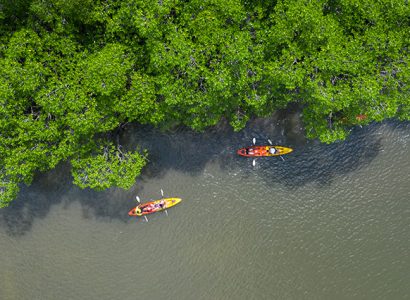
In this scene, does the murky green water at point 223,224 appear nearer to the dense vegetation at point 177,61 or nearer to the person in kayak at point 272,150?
the person in kayak at point 272,150

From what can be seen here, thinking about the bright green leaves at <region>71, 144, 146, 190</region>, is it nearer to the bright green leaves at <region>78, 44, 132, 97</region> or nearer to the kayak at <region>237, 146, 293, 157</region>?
the bright green leaves at <region>78, 44, 132, 97</region>

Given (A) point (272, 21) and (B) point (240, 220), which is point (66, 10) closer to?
(A) point (272, 21)

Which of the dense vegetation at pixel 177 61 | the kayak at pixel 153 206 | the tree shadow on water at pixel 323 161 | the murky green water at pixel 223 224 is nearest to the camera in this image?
the dense vegetation at pixel 177 61

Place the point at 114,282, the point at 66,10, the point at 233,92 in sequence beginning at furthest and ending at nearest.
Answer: the point at 114,282 < the point at 233,92 < the point at 66,10

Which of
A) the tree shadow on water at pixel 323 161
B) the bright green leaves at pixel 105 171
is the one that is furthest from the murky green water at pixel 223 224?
the bright green leaves at pixel 105 171

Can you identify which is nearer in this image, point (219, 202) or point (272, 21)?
point (272, 21)

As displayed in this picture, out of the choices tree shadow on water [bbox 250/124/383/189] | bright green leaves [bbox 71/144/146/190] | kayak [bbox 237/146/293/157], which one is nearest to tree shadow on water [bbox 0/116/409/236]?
tree shadow on water [bbox 250/124/383/189]

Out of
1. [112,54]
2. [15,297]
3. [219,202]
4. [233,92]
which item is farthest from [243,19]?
[15,297]
